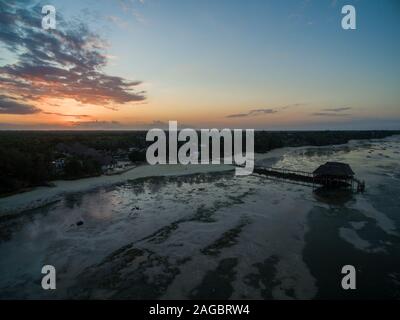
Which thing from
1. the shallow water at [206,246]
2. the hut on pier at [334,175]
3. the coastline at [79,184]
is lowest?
the shallow water at [206,246]

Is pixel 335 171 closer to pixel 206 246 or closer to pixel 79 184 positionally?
pixel 206 246

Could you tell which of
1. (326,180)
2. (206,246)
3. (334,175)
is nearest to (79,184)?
(206,246)

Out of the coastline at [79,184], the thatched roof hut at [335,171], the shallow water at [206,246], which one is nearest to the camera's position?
the shallow water at [206,246]

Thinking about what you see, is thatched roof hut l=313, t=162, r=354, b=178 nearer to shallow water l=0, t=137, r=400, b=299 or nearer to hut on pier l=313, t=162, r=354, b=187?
hut on pier l=313, t=162, r=354, b=187

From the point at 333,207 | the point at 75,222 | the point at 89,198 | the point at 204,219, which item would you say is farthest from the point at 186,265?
the point at 89,198

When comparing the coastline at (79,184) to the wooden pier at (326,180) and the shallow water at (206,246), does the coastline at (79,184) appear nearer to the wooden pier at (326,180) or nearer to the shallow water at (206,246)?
the shallow water at (206,246)

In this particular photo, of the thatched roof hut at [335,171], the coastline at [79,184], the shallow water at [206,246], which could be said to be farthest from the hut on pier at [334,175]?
the coastline at [79,184]
